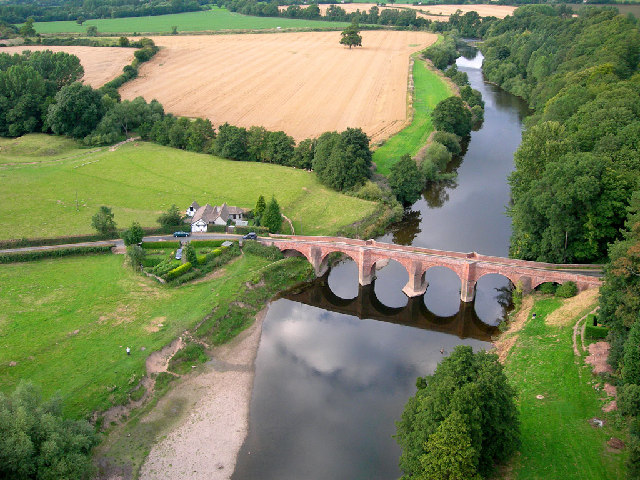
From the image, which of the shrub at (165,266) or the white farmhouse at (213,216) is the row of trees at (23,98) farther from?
the shrub at (165,266)

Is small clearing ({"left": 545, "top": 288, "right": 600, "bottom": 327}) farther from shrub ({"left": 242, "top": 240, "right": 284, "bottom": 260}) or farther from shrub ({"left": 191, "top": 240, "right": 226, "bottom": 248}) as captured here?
shrub ({"left": 191, "top": 240, "right": 226, "bottom": 248})

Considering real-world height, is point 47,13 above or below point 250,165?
above

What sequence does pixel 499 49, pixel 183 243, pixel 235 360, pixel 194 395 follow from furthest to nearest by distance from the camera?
pixel 499 49, pixel 183 243, pixel 235 360, pixel 194 395

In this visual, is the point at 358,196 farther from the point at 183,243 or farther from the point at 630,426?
the point at 630,426

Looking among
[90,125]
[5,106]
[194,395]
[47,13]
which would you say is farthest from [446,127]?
[47,13]

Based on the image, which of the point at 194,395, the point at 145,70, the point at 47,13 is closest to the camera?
the point at 194,395

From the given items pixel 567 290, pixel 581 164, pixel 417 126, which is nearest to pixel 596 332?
pixel 567 290

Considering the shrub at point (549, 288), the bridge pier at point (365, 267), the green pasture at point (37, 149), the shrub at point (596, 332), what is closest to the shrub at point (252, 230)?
the bridge pier at point (365, 267)

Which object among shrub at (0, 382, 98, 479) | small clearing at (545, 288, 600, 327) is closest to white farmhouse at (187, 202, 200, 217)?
shrub at (0, 382, 98, 479)
